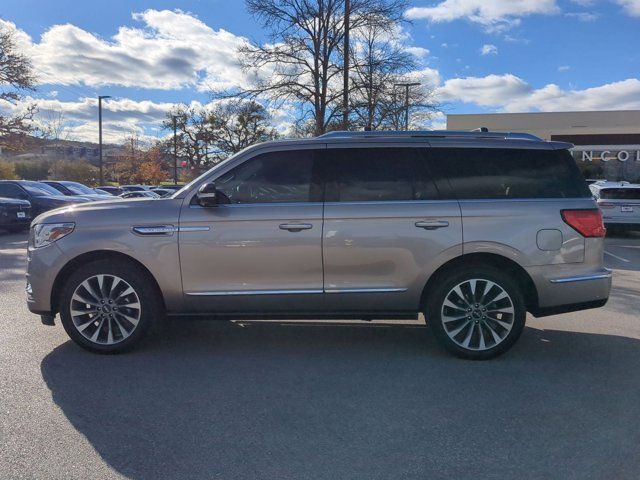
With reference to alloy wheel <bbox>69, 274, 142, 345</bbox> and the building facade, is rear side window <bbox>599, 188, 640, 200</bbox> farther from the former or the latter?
the building facade

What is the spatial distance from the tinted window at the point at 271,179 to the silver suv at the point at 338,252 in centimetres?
1

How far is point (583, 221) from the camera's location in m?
4.85

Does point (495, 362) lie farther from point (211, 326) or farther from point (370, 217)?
point (211, 326)

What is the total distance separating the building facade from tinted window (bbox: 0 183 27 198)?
101 ft

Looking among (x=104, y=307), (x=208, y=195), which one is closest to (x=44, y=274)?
(x=104, y=307)

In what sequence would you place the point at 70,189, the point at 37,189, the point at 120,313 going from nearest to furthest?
the point at 120,313 → the point at 37,189 → the point at 70,189

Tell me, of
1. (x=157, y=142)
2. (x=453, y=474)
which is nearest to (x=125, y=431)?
(x=453, y=474)

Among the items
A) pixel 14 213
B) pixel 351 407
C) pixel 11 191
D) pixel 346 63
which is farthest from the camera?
pixel 346 63

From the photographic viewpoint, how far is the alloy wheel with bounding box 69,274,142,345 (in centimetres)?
489

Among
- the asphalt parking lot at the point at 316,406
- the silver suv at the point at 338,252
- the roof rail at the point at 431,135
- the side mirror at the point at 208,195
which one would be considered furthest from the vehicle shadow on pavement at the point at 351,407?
the roof rail at the point at 431,135

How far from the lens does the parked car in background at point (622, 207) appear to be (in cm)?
1606

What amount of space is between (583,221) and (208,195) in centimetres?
337

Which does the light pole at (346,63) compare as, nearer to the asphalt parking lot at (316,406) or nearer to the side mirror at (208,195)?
the asphalt parking lot at (316,406)

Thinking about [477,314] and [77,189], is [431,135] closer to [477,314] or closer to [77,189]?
[477,314]
